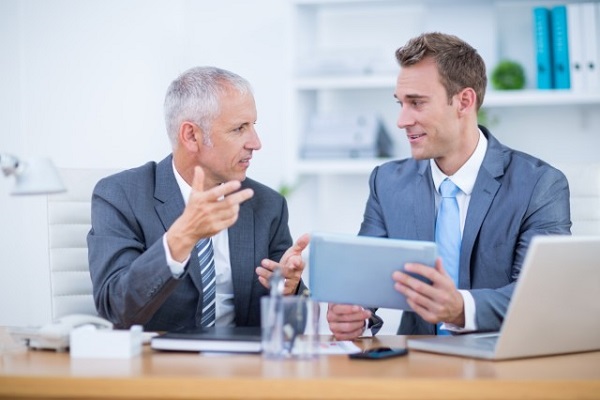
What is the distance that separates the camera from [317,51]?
346 cm

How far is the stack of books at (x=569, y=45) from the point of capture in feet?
10.5

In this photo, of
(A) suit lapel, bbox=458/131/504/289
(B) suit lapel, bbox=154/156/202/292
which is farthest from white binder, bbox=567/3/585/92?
(B) suit lapel, bbox=154/156/202/292

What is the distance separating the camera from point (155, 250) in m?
1.93

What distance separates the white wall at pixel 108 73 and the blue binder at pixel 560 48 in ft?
3.53

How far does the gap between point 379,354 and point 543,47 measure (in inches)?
75.9

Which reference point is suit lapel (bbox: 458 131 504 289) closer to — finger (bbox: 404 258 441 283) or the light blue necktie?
the light blue necktie

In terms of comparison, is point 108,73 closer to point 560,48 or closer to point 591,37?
point 560,48

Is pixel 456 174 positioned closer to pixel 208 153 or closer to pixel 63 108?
pixel 208 153

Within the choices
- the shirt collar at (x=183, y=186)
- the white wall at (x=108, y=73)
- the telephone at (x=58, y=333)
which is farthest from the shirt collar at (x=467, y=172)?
the white wall at (x=108, y=73)

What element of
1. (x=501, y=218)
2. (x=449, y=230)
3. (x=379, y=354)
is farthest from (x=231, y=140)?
(x=379, y=354)

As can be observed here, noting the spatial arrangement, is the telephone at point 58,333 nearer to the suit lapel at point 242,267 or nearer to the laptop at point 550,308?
the suit lapel at point 242,267

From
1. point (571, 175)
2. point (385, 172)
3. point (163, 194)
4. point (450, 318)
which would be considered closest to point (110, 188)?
point (163, 194)

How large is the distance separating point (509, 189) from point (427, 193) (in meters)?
0.22

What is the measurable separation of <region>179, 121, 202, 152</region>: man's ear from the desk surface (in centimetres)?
86
